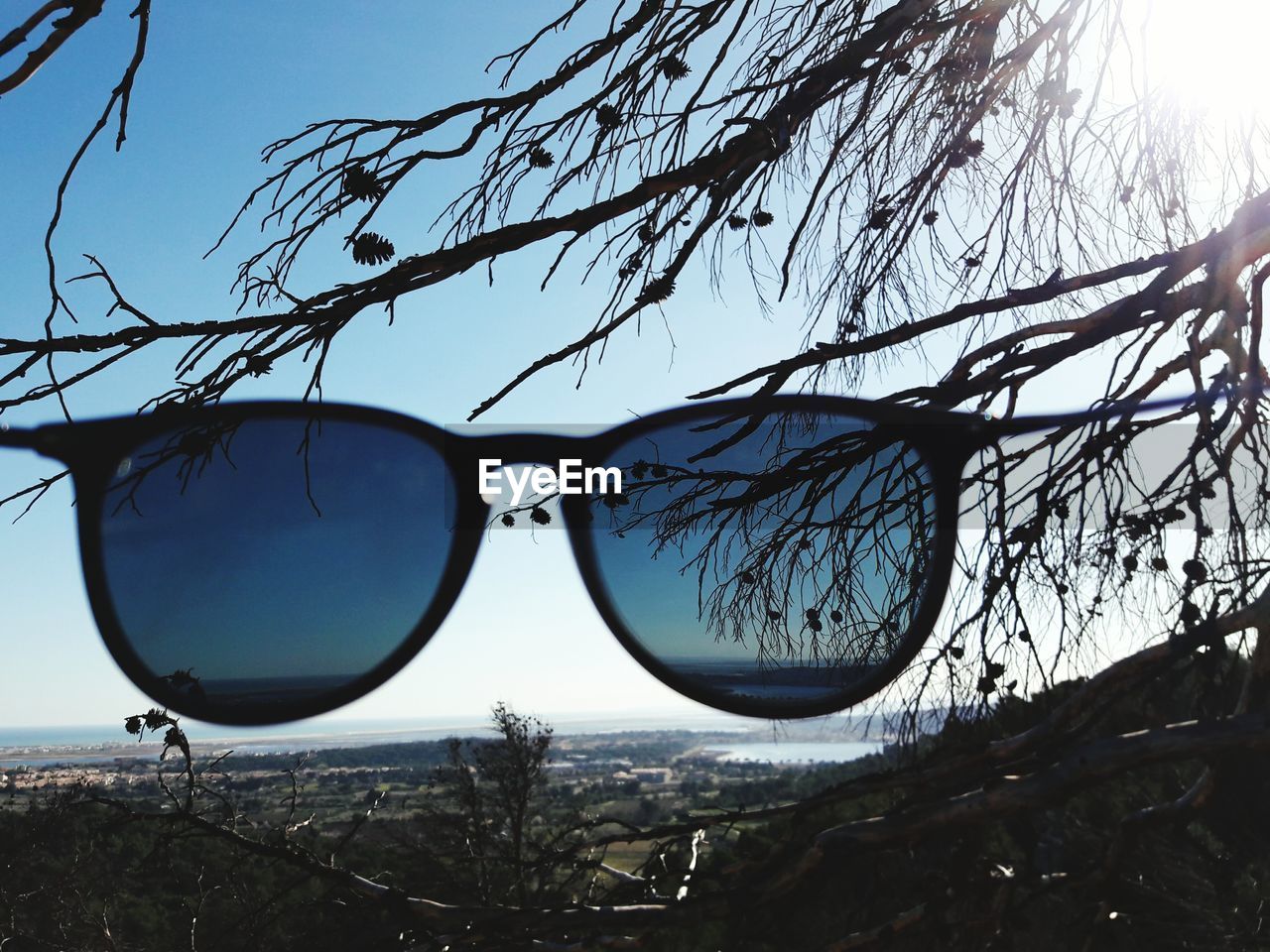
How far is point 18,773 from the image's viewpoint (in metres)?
2.56

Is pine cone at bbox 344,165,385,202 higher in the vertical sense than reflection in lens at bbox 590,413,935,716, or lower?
higher

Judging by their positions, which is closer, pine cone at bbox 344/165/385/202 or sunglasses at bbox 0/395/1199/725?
pine cone at bbox 344/165/385/202

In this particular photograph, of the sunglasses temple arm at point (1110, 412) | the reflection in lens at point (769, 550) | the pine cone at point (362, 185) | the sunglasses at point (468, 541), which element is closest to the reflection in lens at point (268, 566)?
the sunglasses at point (468, 541)

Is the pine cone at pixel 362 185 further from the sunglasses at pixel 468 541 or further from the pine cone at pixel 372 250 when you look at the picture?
the sunglasses at pixel 468 541

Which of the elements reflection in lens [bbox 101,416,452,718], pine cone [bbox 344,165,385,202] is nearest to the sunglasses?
reflection in lens [bbox 101,416,452,718]

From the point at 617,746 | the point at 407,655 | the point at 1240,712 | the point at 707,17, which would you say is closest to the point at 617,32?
the point at 707,17

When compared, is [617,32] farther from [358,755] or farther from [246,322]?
[358,755]

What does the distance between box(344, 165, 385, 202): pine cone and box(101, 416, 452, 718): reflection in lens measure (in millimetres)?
661

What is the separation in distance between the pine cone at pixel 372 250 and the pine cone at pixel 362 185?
110 mm

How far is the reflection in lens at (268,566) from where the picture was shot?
1.37 metres

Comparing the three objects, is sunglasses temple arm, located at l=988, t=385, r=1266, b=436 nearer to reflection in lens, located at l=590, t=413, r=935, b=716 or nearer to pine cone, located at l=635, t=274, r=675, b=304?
reflection in lens, located at l=590, t=413, r=935, b=716

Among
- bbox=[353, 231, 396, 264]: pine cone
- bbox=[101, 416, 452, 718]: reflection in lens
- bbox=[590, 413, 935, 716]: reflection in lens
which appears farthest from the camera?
bbox=[101, 416, 452, 718]: reflection in lens

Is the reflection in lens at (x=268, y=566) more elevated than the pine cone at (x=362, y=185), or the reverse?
the pine cone at (x=362, y=185)

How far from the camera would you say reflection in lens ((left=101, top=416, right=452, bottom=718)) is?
1372 mm
